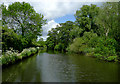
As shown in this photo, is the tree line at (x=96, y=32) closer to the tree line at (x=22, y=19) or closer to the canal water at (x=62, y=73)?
the canal water at (x=62, y=73)

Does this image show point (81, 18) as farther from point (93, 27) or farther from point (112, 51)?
point (112, 51)

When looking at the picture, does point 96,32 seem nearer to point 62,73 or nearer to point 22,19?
point 22,19

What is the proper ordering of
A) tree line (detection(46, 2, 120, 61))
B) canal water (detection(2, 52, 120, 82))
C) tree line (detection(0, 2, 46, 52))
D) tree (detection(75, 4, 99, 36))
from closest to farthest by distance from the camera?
canal water (detection(2, 52, 120, 82)) < tree line (detection(46, 2, 120, 61)) < tree line (detection(0, 2, 46, 52)) < tree (detection(75, 4, 99, 36))

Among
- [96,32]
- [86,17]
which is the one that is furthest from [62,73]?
[96,32]

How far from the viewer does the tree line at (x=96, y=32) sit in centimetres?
1383

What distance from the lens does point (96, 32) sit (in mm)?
31734

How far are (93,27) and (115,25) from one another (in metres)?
19.2

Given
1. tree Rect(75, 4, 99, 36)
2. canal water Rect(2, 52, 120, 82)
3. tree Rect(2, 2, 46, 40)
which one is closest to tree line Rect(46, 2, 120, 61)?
Result: tree Rect(75, 4, 99, 36)

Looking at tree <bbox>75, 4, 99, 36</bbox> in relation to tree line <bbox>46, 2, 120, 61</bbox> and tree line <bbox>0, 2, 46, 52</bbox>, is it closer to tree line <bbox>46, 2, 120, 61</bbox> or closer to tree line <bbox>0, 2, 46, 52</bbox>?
tree line <bbox>46, 2, 120, 61</bbox>

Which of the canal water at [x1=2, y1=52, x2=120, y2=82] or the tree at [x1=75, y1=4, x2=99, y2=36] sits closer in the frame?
the canal water at [x1=2, y1=52, x2=120, y2=82]

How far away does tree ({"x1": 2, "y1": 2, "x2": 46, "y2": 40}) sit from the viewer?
67.0ft

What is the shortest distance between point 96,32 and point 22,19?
71.9 feet

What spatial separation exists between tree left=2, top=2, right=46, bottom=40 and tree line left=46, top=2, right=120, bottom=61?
10.6m

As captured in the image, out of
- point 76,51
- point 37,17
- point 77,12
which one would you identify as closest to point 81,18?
point 77,12
